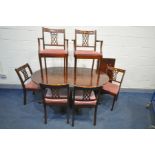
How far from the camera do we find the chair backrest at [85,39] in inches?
139

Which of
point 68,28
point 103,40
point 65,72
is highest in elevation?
point 68,28

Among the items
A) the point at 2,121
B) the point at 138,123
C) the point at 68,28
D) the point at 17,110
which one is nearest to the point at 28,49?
the point at 68,28

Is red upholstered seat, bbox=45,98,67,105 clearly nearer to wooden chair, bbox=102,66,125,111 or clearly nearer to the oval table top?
the oval table top

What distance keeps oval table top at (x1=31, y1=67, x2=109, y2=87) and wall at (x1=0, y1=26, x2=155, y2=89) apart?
1.83 ft

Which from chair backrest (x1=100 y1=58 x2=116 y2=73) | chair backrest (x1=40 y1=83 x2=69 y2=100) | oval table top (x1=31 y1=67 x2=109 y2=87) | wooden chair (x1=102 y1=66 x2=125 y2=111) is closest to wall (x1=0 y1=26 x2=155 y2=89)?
chair backrest (x1=100 y1=58 x2=116 y2=73)

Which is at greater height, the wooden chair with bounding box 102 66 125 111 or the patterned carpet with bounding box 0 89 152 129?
the wooden chair with bounding box 102 66 125 111

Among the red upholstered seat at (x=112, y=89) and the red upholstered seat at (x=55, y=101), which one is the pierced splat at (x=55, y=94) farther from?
the red upholstered seat at (x=112, y=89)

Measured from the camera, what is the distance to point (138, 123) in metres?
3.20

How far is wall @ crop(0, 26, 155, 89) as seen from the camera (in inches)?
145

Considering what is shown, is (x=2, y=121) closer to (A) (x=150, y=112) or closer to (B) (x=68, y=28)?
(B) (x=68, y=28)

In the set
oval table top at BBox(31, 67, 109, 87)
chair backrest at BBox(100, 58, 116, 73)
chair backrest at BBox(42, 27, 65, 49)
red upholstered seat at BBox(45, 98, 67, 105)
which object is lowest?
red upholstered seat at BBox(45, 98, 67, 105)

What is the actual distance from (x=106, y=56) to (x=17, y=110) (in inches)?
86.8

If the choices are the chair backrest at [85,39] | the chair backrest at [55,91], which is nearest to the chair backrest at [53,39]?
the chair backrest at [85,39]

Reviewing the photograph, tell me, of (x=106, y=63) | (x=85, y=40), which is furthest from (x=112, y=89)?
(x=85, y=40)
